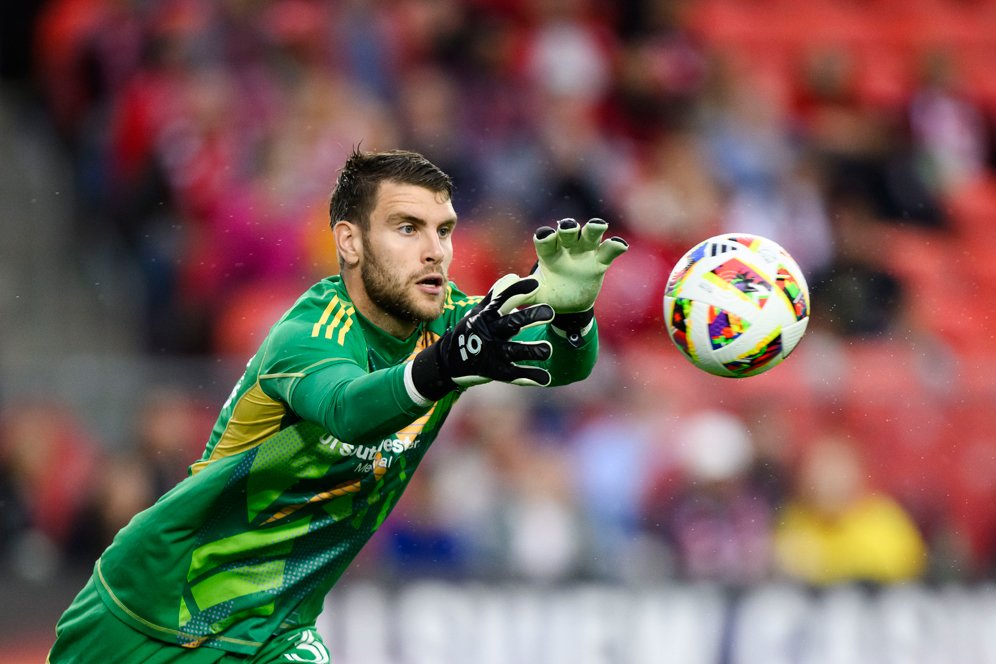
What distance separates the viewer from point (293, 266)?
31.0 ft

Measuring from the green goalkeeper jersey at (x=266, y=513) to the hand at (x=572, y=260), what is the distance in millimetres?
333

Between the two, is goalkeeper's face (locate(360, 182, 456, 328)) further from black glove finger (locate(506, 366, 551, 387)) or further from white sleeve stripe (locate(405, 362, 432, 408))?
black glove finger (locate(506, 366, 551, 387))

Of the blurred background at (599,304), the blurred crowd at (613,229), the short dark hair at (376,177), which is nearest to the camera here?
the short dark hair at (376,177)

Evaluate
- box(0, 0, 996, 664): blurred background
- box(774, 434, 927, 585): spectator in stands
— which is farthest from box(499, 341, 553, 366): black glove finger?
box(774, 434, 927, 585): spectator in stands

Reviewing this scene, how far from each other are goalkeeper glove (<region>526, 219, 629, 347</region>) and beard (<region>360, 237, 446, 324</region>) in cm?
36

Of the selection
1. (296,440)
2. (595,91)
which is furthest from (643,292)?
(296,440)

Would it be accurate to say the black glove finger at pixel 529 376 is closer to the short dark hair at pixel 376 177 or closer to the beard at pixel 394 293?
the beard at pixel 394 293

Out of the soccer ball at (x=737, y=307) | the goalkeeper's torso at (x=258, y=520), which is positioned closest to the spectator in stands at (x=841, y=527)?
the soccer ball at (x=737, y=307)

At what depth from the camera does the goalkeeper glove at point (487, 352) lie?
12.9 ft

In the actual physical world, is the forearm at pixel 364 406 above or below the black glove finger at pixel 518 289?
below

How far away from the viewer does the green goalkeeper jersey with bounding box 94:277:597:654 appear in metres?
4.72

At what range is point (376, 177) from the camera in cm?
495

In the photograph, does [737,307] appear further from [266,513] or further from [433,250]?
[266,513]

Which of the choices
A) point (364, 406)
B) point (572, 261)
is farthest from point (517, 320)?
point (572, 261)
